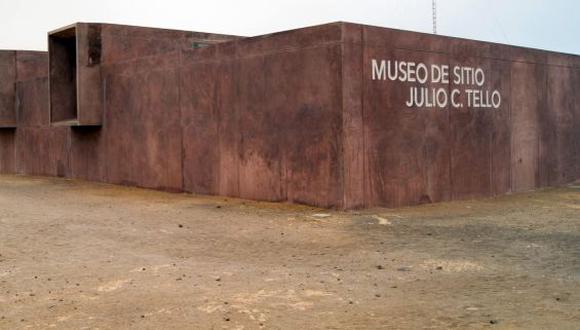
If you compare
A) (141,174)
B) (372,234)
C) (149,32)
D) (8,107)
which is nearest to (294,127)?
(372,234)

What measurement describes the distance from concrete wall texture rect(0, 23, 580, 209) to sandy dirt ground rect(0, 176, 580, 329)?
2.98 ft

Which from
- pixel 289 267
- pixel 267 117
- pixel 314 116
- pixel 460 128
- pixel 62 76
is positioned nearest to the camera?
pixel 289 267

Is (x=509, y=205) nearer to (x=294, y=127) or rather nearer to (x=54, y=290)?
(x=294, y=127)

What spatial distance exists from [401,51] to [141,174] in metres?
7.66

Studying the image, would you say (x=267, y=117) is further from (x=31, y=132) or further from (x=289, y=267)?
(x=31, y=132)

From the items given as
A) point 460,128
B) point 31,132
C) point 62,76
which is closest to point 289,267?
point 460,128

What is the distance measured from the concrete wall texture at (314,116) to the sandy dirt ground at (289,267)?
0.91 meters

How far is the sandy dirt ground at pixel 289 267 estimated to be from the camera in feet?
17.1

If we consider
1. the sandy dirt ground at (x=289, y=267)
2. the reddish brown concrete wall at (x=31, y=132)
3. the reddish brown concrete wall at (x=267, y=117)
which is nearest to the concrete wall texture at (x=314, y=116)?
the reddish brown concrete wall at (x=267, y=117)

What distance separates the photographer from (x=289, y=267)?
282 inches

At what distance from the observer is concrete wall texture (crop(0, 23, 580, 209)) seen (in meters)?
11.9

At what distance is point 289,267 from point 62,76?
14670mm

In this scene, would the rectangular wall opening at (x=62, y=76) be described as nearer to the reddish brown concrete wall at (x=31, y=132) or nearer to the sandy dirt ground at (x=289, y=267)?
the reddish brown concrete wall at (x=31, y=132)

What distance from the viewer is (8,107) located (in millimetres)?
25172
